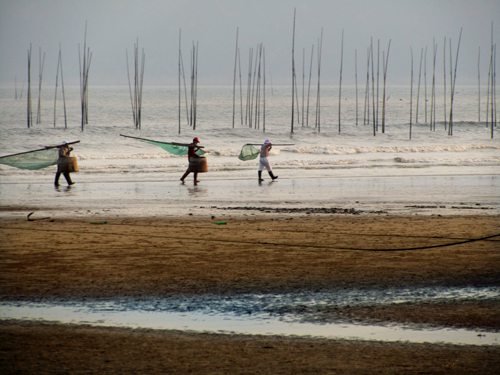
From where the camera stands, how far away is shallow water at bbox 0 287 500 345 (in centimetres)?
416

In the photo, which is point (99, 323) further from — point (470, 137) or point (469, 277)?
point (470, 137)

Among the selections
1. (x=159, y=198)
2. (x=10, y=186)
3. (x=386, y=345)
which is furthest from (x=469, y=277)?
(x=10, y=186)

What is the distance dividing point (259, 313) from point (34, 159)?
12.4 metres

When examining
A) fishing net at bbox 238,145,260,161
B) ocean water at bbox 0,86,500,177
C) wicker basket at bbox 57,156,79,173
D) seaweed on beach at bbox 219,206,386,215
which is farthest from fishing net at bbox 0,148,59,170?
seaweed on beach at bbox 219,206,386,215

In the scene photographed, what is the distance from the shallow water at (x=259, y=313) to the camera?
13.6 ft

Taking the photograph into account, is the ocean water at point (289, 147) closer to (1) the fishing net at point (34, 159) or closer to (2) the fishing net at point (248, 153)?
(2) the fishing net at point (248, 153)

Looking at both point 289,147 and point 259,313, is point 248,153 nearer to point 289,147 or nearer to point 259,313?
point 289,147

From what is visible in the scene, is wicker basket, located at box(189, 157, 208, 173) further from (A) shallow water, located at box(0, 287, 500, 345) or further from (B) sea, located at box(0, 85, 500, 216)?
(A) shallow water, located at box(0, 287, 500, 345)

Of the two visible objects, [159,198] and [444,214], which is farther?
A: [159,198]

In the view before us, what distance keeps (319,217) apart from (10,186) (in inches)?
371

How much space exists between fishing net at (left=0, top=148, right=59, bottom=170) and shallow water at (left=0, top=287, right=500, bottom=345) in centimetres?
1137

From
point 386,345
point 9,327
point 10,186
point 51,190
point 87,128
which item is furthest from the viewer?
point 87,128

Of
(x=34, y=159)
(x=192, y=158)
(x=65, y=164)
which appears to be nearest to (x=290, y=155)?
(x=192, y=158)

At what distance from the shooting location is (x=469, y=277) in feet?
18.6
